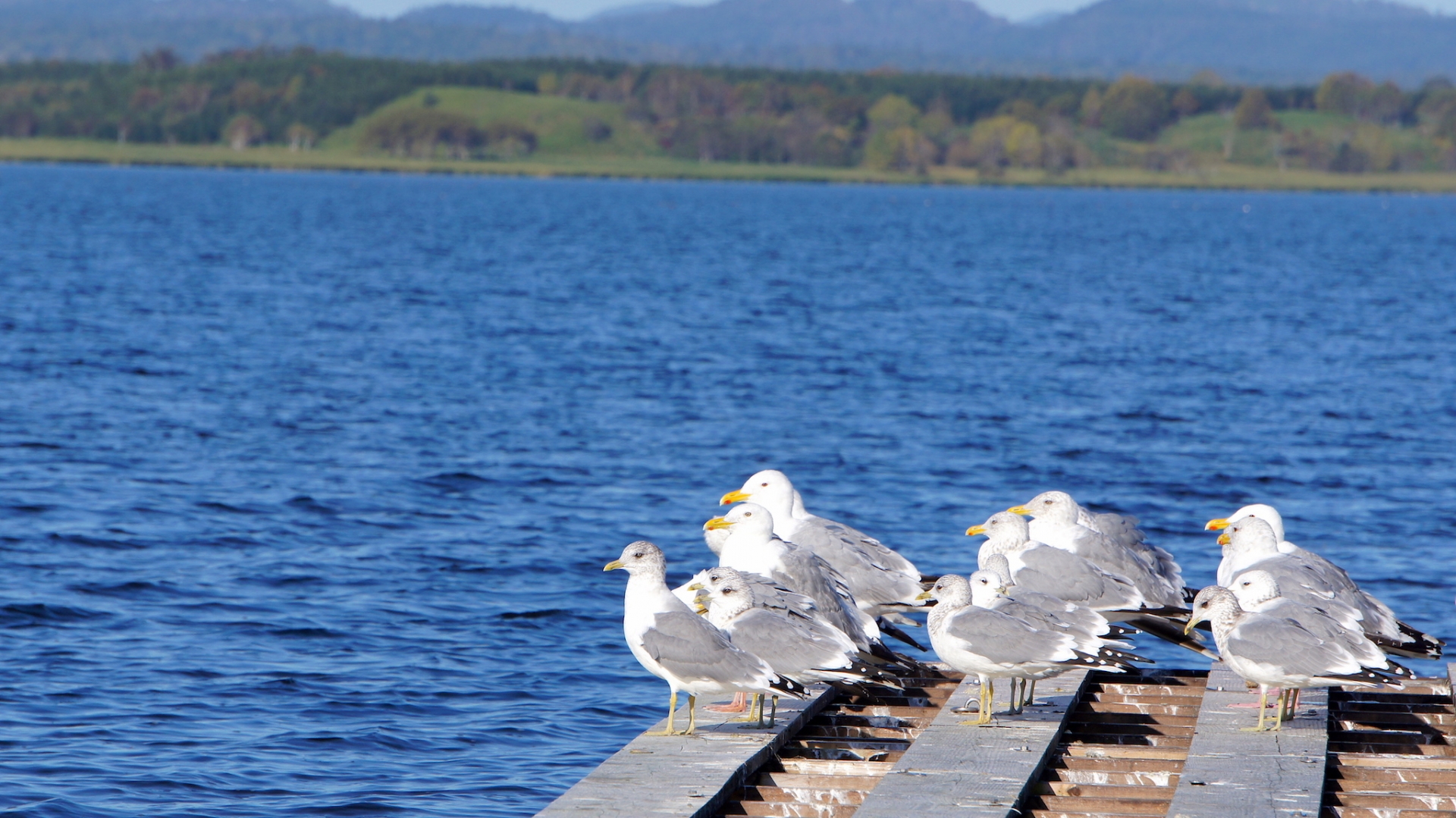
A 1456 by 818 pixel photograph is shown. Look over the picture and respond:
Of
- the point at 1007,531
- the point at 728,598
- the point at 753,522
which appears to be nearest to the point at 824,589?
the point at 728,598

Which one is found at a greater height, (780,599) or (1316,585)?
(1316,585)

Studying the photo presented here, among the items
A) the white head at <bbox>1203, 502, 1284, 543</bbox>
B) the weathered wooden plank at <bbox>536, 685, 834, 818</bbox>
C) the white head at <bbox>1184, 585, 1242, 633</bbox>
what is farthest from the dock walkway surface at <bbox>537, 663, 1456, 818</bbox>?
the white head at <bbox>1203, 502, 1284, 543</bbox>

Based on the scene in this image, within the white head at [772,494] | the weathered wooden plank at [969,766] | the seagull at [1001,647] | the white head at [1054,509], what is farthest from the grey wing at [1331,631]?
the white head at [772,494]

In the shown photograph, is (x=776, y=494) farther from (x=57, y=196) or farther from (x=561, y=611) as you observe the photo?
(x=57, y=196)

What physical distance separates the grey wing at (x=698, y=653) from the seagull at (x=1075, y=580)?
2.26 meters

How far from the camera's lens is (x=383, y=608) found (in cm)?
1817

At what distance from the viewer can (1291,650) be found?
1020 cm

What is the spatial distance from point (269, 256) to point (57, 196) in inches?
3103

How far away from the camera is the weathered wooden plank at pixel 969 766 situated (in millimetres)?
8836

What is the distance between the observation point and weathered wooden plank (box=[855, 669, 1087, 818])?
29.0 feet

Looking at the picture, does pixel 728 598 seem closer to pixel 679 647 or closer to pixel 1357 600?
pixel 679 647

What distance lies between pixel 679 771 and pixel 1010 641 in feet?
7.29

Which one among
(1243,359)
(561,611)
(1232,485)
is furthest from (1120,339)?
(561,611)

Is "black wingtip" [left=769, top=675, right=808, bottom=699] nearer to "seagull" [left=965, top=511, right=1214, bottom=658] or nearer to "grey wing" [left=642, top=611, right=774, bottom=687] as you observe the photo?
"grey wing" [left=642, top=611, right=774, bottom=687]
